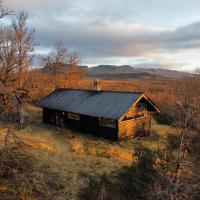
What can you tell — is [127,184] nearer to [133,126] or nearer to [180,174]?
[180,174]

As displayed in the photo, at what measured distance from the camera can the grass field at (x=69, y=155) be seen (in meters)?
15.4

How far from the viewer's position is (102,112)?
24.4 meters

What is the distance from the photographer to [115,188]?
50.4ft

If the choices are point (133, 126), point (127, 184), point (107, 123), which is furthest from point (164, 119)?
point (127, 184)

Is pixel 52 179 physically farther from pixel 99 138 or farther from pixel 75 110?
pixel 75 110

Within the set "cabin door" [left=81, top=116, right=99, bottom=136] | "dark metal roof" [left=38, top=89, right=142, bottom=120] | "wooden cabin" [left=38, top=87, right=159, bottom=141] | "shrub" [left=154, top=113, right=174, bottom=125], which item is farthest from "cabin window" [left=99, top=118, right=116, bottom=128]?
"shrub" [left=154, top=113, right=174, bottom=125]

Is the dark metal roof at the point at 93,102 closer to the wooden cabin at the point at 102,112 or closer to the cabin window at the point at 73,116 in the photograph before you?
the wooden cabin at the point at 102,112

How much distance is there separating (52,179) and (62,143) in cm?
769

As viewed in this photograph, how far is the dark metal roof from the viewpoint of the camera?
79.0ft

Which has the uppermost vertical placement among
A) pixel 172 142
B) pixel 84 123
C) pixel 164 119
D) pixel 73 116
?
pixel 73 116

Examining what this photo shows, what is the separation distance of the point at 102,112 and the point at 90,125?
270 cm

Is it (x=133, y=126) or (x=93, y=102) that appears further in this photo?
(x=93, y=102)

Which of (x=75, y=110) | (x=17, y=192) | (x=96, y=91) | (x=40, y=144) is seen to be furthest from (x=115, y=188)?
(x=96, y=91)

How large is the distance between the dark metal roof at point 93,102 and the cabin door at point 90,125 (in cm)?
103
